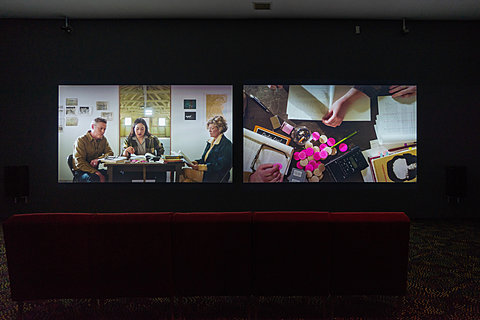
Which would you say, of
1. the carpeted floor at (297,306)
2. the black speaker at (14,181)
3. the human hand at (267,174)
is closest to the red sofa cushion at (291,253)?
the carpeted floor at (297,306)

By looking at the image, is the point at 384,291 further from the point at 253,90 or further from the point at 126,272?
the point at 253,90

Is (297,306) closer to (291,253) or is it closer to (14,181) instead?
(291,253)

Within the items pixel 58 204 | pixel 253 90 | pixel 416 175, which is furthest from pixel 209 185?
pixel 416 175

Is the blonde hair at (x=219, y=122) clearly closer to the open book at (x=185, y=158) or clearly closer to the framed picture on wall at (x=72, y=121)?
the open book at (x=185, y=158)

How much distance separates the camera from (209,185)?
5.89 metres

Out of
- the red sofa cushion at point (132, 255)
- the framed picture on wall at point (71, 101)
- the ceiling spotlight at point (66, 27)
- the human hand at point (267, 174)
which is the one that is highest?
the ceiling spotlight at point (66, 27)

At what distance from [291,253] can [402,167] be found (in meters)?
4.35

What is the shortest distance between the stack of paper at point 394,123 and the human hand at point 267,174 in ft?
6.04

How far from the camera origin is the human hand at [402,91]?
5.88m

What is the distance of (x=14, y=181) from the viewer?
5.60m

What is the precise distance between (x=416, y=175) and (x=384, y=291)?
4.14 meters

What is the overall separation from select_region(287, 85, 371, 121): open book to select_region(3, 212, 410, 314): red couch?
12.2 feet

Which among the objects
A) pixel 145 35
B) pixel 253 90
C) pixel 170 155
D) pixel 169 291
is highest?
pixel 145 35

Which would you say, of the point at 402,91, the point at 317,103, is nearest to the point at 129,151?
the point at 317,103
